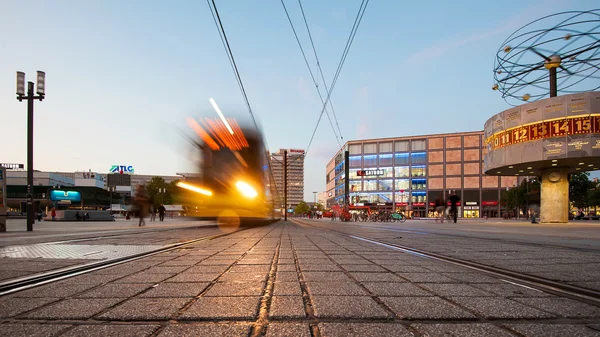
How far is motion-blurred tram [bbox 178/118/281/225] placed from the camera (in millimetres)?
14648

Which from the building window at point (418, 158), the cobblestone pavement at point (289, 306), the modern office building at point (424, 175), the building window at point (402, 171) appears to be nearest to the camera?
the cobblestone pavement at point (289, 306)

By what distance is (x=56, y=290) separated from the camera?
141 inches

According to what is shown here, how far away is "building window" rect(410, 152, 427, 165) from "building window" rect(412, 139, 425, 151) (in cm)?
109

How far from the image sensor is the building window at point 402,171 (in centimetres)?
9625

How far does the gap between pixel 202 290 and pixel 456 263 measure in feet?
13.1

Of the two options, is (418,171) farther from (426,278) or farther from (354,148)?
(426,278)

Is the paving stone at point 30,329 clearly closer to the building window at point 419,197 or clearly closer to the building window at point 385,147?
the building window at point 419,197

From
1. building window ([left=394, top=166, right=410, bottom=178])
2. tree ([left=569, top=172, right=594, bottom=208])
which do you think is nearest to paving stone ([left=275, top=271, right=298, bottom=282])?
tree ([left=569, top=172, right=594, bottom=208])

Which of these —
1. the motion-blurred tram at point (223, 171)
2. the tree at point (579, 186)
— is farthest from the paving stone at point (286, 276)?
the tree at point (579, 186)

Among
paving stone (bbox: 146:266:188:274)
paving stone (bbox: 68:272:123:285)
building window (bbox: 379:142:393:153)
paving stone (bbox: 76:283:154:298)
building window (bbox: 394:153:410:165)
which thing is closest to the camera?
paving stone (bbox: 76:283:154:298)

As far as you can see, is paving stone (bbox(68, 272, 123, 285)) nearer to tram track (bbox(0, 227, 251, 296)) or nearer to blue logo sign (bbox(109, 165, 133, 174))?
tram track (bbox(0, 227, 251, 296))

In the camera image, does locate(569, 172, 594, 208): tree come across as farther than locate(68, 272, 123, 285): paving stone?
Yes

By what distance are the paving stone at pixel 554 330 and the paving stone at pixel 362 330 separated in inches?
29.8

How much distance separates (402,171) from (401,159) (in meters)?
3.17
